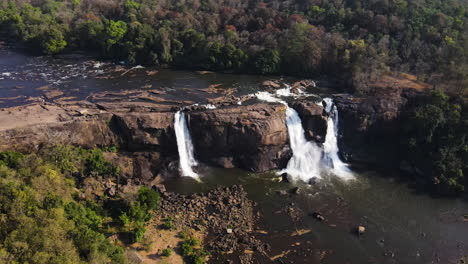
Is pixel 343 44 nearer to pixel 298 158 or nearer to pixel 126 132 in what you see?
pixel 298 158

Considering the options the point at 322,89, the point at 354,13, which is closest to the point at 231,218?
the point at 322,89

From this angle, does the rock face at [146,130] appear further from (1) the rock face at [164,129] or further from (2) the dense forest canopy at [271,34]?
(2) the dense forest canopy at [271,34]

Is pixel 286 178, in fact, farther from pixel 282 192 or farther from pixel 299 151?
pixel 299 151

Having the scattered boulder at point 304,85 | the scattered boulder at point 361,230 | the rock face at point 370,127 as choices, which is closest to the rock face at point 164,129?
the rock face at point 370,127

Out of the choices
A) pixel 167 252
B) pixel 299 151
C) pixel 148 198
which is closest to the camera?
pixel 167 252

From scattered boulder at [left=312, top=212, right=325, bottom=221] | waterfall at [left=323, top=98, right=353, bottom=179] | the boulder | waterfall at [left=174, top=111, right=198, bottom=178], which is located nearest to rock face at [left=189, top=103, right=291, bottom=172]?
waterfall at [left=174, top=111, right=198, bottom=178]

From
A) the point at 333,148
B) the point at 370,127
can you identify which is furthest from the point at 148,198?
the point at 370,127
